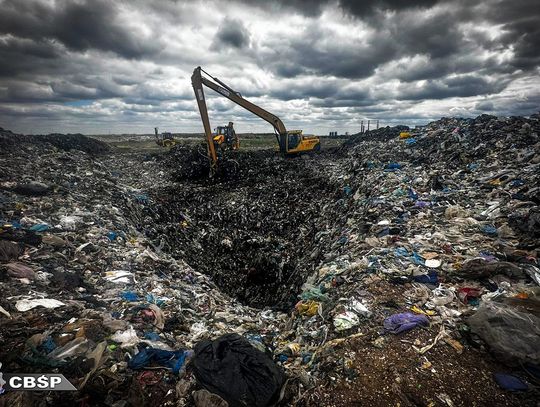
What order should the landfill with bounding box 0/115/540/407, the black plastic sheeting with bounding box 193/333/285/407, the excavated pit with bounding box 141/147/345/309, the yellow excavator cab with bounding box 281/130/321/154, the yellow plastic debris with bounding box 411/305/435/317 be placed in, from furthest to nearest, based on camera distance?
the yellow excavator cab with bounding box 281/130/321/154, the excavated pit with bounding box 141/147/345/309, the yellow plastic debris with bounding box 411/305/435/317, the landfill with bounding box 0/115/540/407, the black plastic sheeting with bounding box 193/333/285/407

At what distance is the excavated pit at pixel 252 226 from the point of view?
6.75 m

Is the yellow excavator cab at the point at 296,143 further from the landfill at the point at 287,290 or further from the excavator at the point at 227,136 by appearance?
the landfill at the point at 287,290

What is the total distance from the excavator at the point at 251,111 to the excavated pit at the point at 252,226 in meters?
1.68

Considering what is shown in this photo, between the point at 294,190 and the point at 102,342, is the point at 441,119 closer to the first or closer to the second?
the point at 294,190

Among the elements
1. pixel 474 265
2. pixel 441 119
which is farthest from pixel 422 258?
pixel 441 119

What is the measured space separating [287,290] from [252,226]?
3.13m

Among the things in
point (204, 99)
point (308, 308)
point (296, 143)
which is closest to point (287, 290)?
point (308, 308)

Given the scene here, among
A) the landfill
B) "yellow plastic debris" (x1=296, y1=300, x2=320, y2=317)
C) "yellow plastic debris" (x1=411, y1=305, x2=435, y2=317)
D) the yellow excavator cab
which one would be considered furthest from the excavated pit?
the yellow excavator cab

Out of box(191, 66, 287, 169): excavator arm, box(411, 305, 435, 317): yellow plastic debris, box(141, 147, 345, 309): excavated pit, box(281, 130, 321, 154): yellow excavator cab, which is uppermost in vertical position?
box(191, 66, 287, 169): excavator arm

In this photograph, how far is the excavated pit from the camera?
675cm

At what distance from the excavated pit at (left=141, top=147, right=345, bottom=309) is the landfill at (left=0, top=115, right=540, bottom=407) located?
0.21ft

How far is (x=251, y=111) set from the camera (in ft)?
49.3

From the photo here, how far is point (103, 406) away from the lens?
2338 mm

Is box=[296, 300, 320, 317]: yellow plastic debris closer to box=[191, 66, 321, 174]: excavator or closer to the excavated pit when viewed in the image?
the excavated pit
